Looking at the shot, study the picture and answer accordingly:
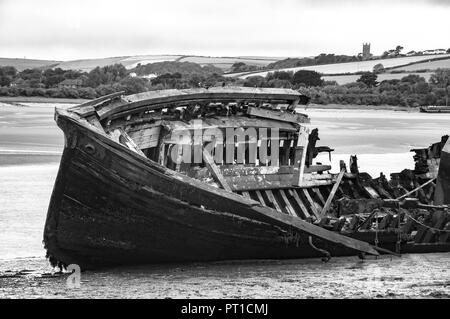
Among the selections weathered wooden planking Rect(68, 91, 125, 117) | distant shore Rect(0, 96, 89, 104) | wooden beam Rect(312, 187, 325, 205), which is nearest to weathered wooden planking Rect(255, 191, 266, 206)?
wooden beam Rect(312, 187, 325, 205)

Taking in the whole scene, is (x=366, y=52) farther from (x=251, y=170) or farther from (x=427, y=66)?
(x=251, y=170)

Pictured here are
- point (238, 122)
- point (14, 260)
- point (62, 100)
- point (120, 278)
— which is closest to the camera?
point (120, 278)

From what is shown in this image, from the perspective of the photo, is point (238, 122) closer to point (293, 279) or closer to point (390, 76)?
point (293, 279)

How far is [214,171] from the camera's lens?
12.9 m

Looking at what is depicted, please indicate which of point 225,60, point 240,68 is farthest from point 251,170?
point 225,60

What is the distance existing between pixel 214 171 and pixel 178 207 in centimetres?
217

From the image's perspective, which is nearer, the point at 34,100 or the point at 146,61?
the point at 34,100

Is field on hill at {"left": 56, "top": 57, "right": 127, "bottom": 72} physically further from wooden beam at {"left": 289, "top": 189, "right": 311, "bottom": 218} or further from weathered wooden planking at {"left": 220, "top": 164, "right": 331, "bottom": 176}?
wooden beam at {"left": 289, "top": 189, "right": 311, "bottom": 218}

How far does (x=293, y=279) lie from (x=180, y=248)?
1.42m

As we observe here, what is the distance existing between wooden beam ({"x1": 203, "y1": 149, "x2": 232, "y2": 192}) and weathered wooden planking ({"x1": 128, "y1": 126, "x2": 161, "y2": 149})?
2.45ft

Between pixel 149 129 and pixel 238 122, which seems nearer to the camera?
pixel 149 129

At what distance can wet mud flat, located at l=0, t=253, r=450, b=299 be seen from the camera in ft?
33.1
